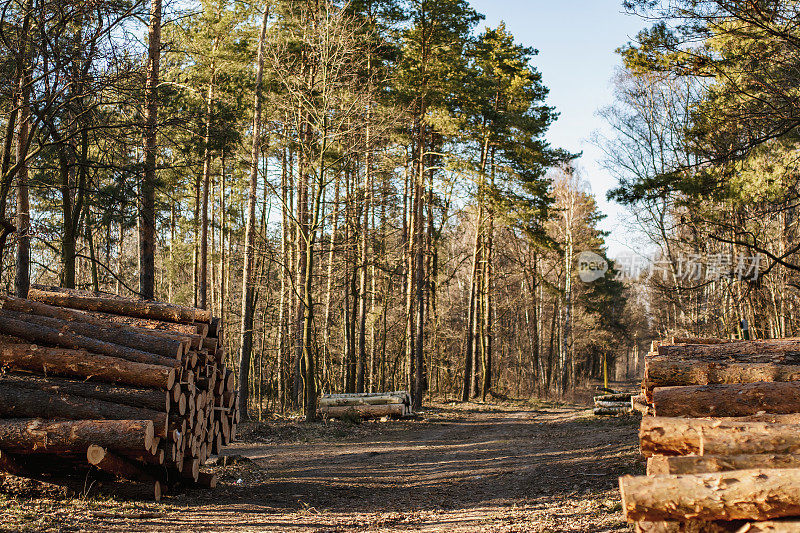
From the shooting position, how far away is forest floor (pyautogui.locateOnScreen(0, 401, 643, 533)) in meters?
6.01

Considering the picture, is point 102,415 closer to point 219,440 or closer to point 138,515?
point 138,515

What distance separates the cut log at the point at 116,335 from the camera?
725 cm

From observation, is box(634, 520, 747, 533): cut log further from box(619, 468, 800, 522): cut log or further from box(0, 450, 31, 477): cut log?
box(0, 450, 31, 477): cut log

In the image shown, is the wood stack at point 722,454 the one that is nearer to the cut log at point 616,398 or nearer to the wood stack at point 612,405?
the wood stack at point 612,405

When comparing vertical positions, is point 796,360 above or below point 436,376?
above

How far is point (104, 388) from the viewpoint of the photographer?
6820 millimetres

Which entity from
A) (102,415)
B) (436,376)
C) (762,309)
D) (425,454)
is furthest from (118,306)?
(436,376)

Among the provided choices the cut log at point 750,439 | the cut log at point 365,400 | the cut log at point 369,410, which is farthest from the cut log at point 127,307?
the cut log at point 365,400

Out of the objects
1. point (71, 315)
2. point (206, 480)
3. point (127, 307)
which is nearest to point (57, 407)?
point (71, 315)

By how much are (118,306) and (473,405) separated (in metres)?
17.3

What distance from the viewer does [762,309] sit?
1973 centimetres

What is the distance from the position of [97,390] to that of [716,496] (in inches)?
240

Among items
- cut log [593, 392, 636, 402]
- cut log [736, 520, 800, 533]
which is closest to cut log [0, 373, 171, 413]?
cut log [736, 520, 800, 533]

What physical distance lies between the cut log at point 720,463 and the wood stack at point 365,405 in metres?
14.0
